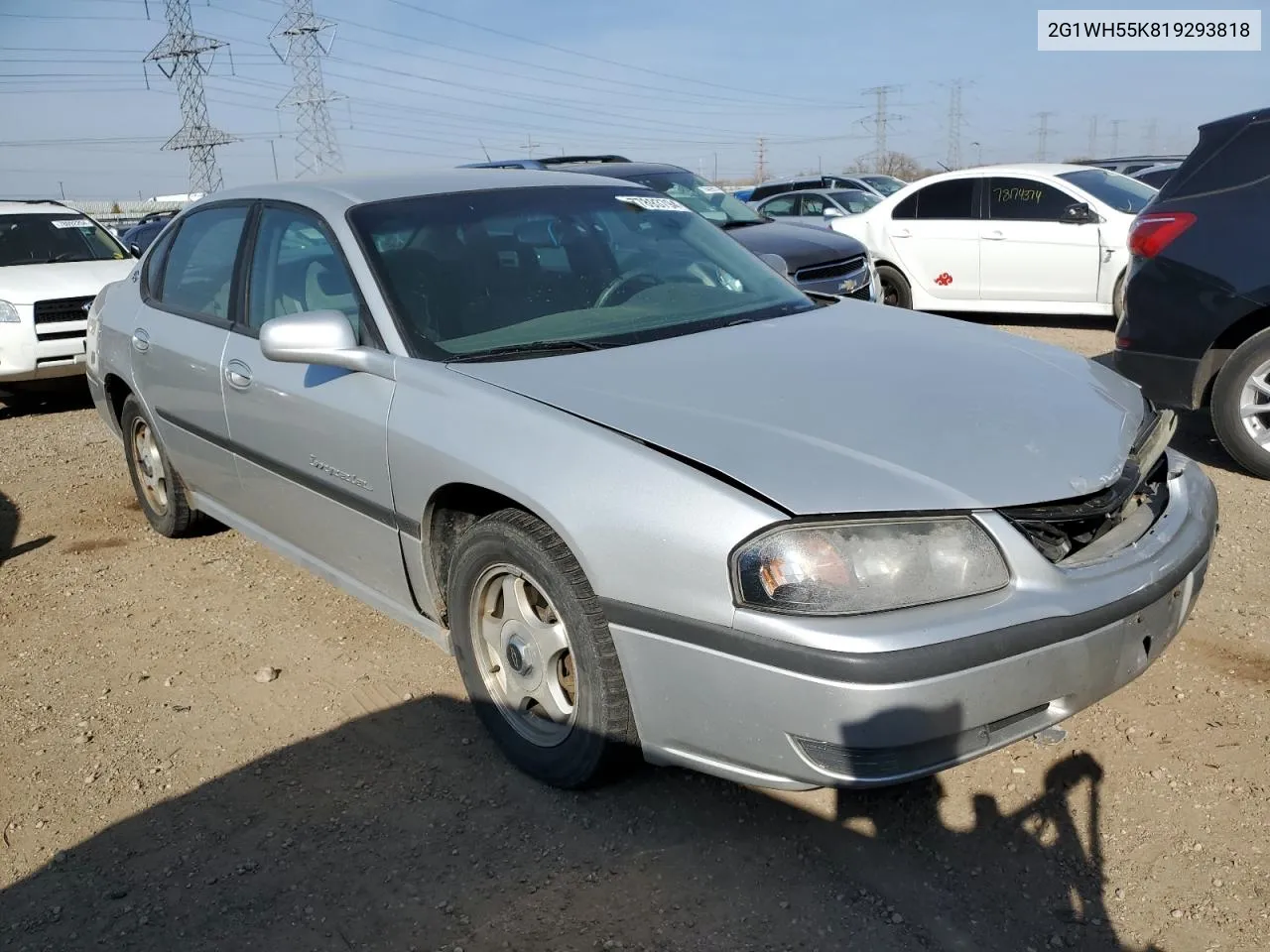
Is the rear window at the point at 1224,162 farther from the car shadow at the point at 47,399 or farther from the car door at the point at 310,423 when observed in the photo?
the car shadow at the point at 47,399

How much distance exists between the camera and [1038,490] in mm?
2445

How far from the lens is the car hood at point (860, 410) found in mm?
2395

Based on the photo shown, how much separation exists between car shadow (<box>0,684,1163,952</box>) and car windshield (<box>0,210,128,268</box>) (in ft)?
25.8

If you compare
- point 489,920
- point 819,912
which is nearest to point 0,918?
point 489,920

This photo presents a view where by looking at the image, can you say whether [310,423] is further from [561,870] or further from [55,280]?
[55,280]

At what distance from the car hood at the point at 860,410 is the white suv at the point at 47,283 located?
690 centimetres

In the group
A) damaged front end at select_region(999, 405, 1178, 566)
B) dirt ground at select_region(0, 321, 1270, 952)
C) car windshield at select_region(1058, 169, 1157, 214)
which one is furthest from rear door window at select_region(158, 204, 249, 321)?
car windshield at select_region(1058, 169, 1157, 214)

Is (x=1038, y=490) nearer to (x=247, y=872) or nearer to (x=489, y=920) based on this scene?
(x=489, y=920)

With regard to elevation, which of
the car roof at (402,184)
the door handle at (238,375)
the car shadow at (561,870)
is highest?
the car roof at (402,184)

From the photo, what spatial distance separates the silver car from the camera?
2305 millimetres

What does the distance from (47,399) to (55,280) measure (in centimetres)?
144

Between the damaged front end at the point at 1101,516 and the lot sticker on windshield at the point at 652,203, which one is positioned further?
the lot sticker on windshield at the point at 652,203

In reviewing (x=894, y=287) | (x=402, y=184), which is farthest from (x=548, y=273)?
(x=894, y=287)

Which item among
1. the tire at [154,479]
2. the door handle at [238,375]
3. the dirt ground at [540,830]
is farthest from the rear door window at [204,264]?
the dirt ground at [540,830]
